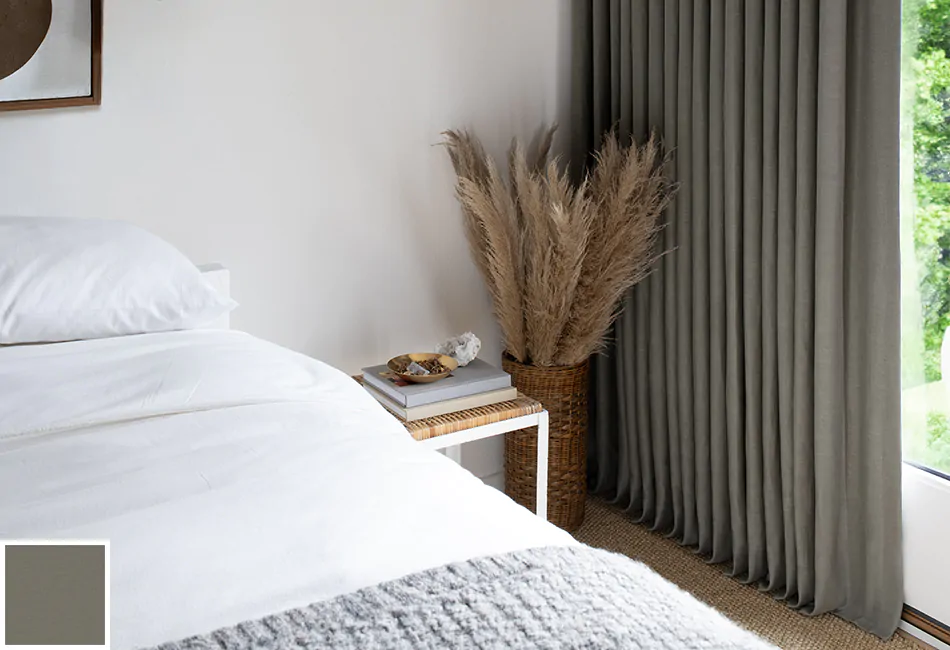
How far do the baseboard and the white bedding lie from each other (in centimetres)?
136

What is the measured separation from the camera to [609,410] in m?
2.82

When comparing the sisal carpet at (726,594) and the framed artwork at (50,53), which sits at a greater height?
the framed artwork at (50,53)

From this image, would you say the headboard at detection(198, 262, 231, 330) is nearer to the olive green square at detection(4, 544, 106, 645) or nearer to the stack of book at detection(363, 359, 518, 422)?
the stack of book at detection(363, 359, 518, 422)

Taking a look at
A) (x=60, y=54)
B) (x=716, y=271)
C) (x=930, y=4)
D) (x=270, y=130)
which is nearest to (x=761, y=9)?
(x=930, y=4)

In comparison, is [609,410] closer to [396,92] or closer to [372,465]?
[396,92]

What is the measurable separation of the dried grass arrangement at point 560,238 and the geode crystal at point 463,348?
0.17 meters

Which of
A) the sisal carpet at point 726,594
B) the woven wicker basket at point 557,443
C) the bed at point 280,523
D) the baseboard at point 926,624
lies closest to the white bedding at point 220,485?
the bed at point 280,523

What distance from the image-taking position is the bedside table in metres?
2.13

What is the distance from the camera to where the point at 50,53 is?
6.45 ft

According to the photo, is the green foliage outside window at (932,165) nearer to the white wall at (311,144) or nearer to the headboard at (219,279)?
the white wall at (311,144)

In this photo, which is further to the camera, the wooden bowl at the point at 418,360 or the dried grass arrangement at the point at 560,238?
the dried grass arrangement at the point at 560,238

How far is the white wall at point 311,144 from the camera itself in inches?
81.5

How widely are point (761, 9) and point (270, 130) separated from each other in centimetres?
116

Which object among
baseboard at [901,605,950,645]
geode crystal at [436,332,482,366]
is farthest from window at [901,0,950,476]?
geode crystal at [436,332,482,366]
